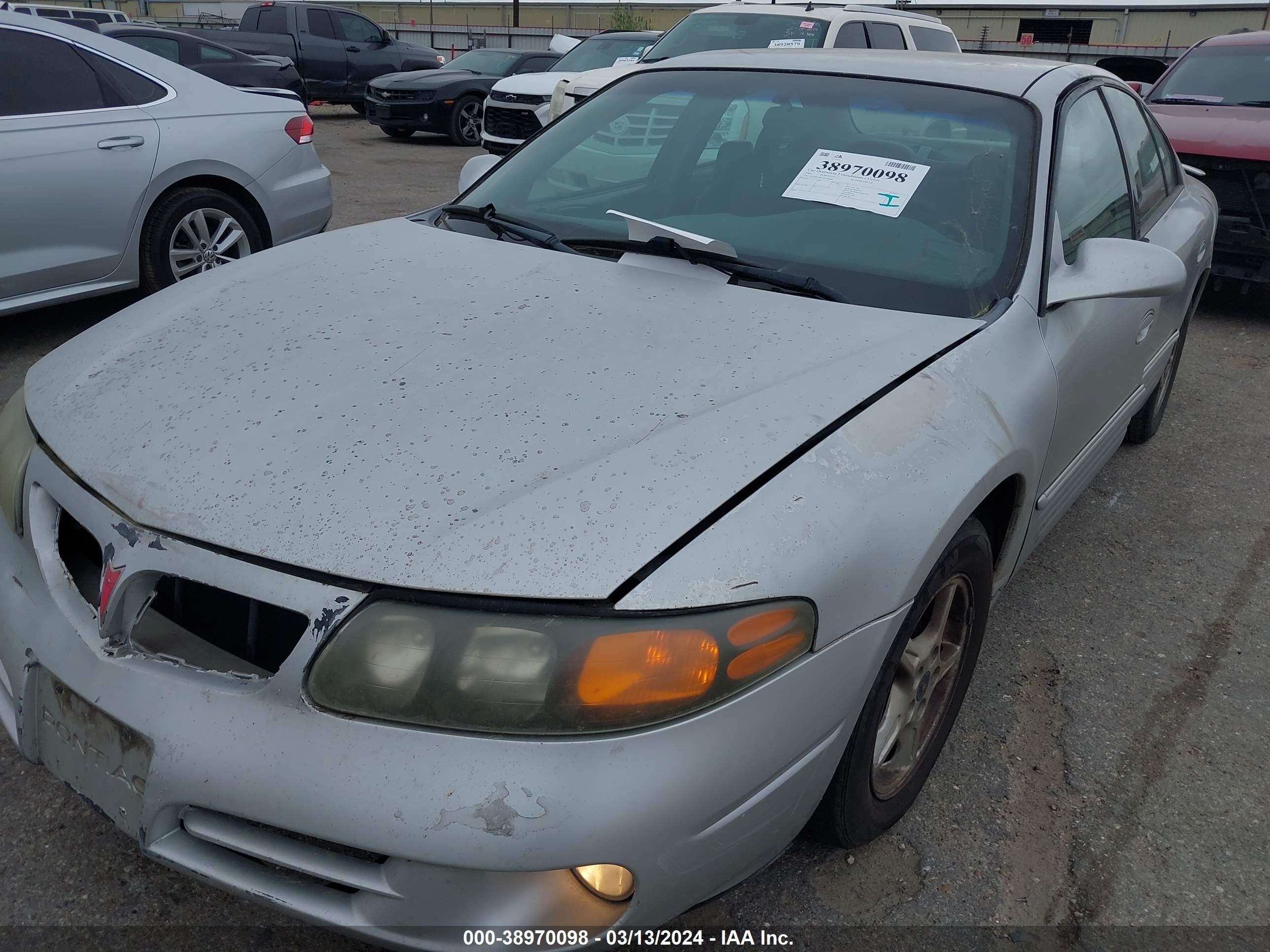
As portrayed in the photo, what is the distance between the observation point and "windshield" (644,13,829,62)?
766 cm

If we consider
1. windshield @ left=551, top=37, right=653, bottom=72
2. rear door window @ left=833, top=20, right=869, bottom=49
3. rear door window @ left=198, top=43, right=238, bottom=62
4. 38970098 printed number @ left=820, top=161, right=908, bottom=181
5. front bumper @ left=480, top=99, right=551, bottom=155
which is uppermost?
rear door window @ left=833, top=20, right=869, bottom=49

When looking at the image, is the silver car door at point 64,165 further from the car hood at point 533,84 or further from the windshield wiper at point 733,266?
the car hood at point 533,84

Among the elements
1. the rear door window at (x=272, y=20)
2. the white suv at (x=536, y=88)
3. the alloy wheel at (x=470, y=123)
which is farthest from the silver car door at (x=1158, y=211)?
the rear door window at (x=272, y=20)

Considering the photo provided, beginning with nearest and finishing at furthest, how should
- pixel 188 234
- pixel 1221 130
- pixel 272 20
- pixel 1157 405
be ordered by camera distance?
pixel 1157 405 → pixel 188 234 → pixel 1221 130 → pixel 272 20

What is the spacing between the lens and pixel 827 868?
6.47 ft

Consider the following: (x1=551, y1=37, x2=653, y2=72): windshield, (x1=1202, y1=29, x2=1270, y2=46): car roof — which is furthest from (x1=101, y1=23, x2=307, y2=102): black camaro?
(x1=1202, y1=29, x2=1270, y2=46): car roof

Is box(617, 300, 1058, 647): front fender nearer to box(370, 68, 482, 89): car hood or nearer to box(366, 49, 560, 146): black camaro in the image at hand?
box(366, 49, 560, 146): black camaro

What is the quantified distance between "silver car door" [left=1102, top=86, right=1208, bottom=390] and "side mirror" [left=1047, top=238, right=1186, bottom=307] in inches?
25.4

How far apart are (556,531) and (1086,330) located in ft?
5.44

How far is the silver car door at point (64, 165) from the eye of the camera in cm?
420

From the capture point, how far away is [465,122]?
13227mm

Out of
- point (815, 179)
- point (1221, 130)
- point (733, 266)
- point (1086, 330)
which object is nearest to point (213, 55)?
point (1221, 130)

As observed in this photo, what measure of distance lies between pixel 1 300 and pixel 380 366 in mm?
3274

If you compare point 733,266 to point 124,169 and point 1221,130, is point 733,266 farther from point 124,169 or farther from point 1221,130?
point 1221,130
